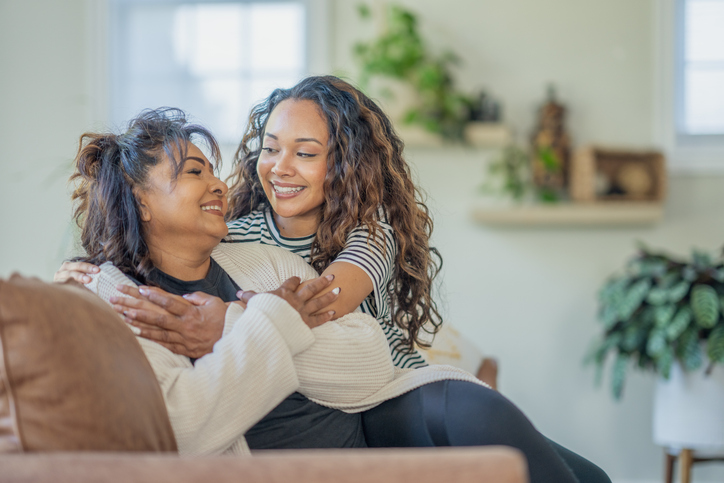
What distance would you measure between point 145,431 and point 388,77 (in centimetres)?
253

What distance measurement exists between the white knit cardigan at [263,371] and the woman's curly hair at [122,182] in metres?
0.06

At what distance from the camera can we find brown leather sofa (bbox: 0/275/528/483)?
63cm

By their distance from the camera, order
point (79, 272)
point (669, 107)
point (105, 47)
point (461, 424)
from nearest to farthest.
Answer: point (461, 424)
point (79, 272)
point (669, 107)
point (105, 47)

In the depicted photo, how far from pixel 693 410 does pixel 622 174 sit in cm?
107

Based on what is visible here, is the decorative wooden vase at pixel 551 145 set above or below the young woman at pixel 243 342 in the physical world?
above

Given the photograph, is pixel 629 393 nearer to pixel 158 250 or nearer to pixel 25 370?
pixel 158 250

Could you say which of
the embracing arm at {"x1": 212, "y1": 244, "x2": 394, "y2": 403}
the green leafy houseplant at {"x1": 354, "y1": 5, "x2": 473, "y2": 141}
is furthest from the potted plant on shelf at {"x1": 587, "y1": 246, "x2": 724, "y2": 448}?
the embracing arm at {"x1": 212, "y1": 244, "x2": 394, "y2": 403}

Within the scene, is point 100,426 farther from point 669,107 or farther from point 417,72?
point 669,107

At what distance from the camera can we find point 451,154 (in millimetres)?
3248

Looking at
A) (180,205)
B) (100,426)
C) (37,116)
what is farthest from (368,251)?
(37,116)

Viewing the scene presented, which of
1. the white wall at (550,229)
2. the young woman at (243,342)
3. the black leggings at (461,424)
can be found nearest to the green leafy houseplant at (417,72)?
the white wall at (550,229)

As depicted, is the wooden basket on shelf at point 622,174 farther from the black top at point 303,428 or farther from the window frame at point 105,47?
the black top at point 303,428

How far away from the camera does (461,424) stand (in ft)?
3.73

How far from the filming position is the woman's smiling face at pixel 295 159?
1.56 meters
